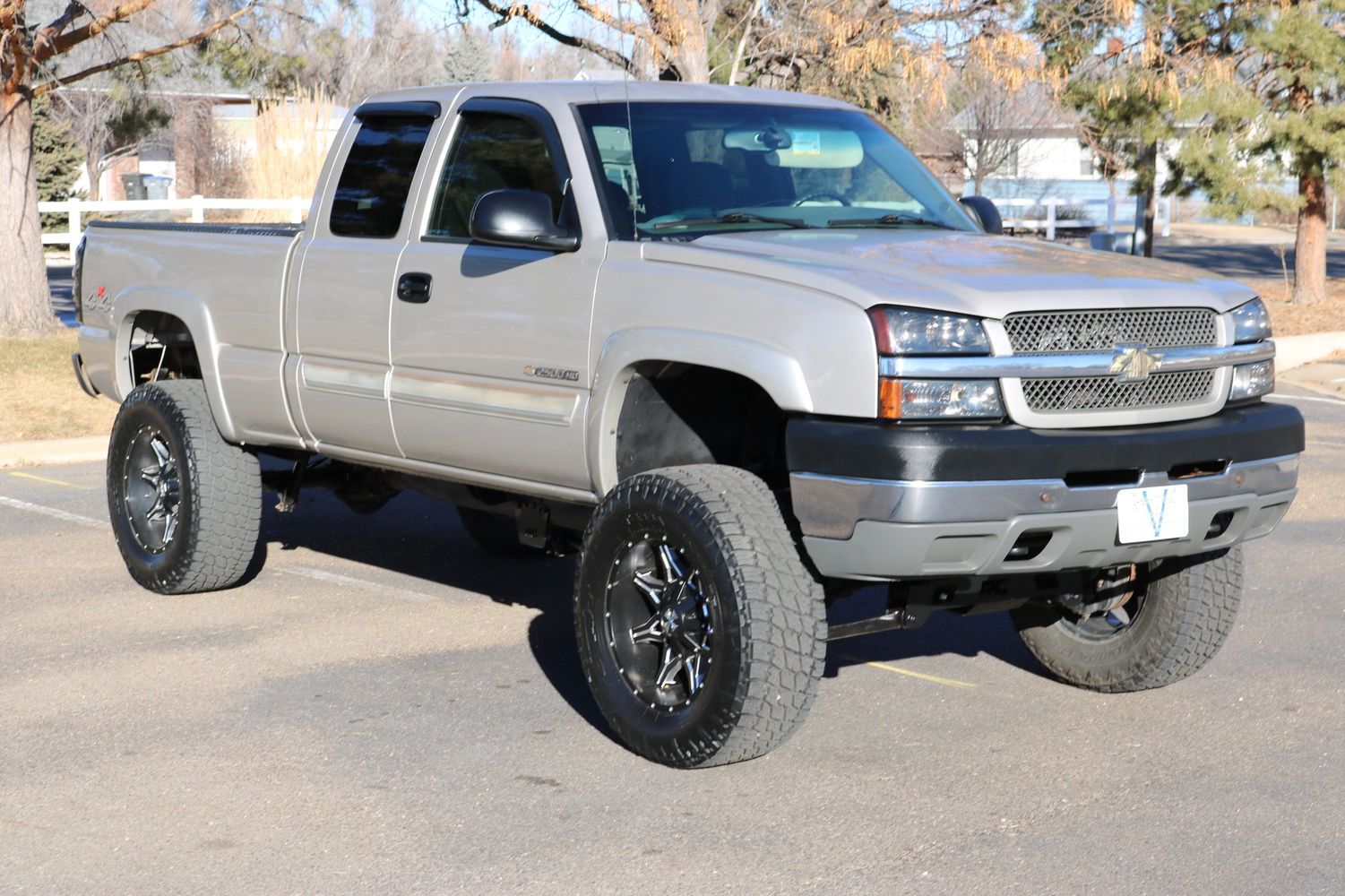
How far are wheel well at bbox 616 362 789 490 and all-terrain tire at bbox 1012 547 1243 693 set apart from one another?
43.6 inches

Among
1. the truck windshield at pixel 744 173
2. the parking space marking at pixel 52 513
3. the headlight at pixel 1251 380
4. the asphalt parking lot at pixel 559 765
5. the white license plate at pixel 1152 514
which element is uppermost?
the truck windshield at pixel 744 173

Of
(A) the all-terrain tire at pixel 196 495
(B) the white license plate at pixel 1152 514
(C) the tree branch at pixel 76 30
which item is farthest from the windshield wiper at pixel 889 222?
(C) the tree branch at pixel 76 30

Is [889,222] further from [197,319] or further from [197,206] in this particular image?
[197,206]

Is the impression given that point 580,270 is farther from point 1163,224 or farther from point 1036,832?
point 1163,224

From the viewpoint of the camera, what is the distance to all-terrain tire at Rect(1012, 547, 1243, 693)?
5.61 meters

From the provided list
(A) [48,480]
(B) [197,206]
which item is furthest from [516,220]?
(B) [197,206]

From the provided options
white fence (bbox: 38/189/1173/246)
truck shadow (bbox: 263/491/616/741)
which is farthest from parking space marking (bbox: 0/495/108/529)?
white fence (bbox: 38/189/1173/246)

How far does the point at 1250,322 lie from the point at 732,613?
1.87 meters

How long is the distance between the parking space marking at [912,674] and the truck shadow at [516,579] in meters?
0.02

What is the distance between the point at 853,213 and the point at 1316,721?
225 cm

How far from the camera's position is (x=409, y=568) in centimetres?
801

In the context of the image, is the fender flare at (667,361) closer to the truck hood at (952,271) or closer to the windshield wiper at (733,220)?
the truck hood at (952,271)

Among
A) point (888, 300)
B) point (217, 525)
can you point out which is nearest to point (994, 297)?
point (888, 300)

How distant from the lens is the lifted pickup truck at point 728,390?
15.1 feet
